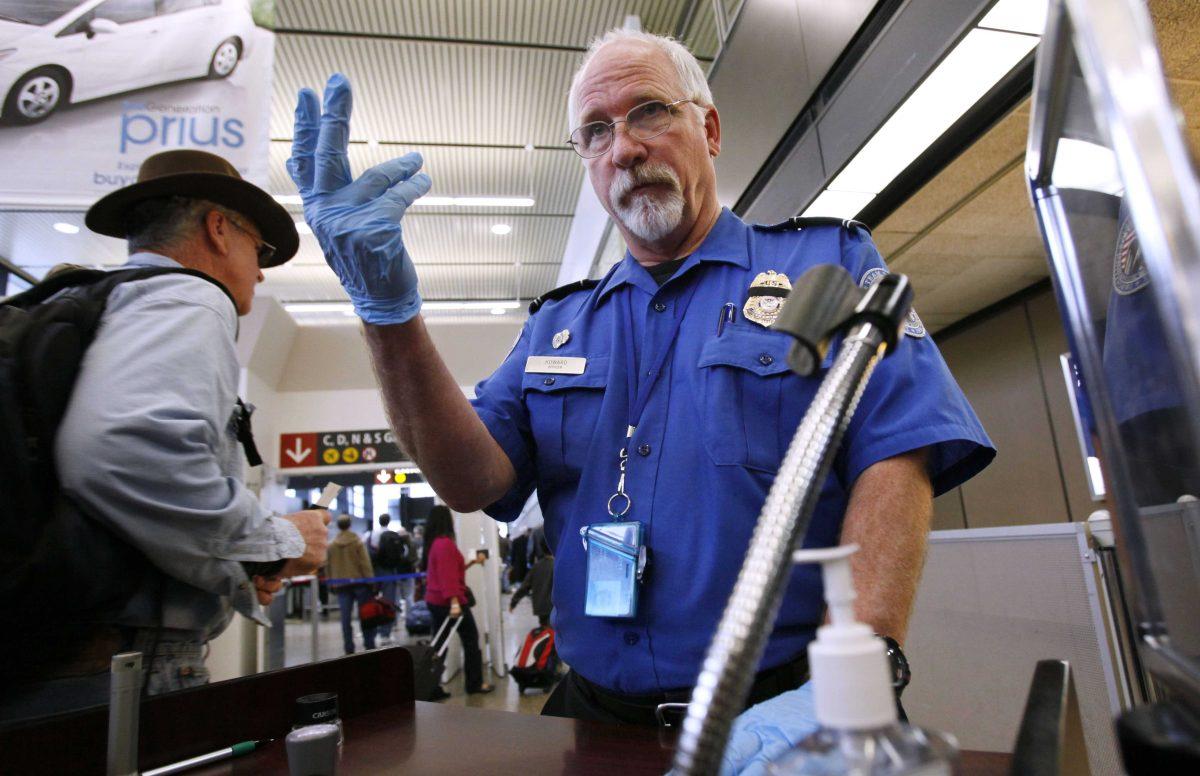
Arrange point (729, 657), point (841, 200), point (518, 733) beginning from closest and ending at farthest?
point (729, 657), point (518, 733), point (841, 200)

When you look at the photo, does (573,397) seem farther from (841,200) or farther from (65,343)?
(841,200)

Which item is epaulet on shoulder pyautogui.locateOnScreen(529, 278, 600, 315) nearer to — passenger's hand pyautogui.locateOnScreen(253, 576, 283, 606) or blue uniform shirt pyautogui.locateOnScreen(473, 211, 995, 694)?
blue uniform shirt pyautogui.locateOnScreen(473, 211, 995, 694)

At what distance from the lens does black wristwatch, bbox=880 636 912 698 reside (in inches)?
24.3

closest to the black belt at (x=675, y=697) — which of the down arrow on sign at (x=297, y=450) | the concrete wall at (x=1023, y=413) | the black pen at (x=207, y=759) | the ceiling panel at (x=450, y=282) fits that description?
the black pen at (x=207, y=759)

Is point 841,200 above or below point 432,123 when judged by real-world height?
below

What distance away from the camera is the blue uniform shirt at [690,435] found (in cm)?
92

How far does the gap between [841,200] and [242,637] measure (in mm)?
5579

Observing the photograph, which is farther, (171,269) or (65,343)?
(171,269)

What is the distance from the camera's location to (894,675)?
2.06 ft

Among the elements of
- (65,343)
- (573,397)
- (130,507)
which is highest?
(65,343)

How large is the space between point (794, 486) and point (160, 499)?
1.20m

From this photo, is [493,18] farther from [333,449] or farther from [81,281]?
[81,281]

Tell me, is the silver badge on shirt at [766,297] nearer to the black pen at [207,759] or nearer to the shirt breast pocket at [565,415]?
the shirt breast pocket at [565,415]

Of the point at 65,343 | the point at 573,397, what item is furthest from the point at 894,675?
the point at 65,343
